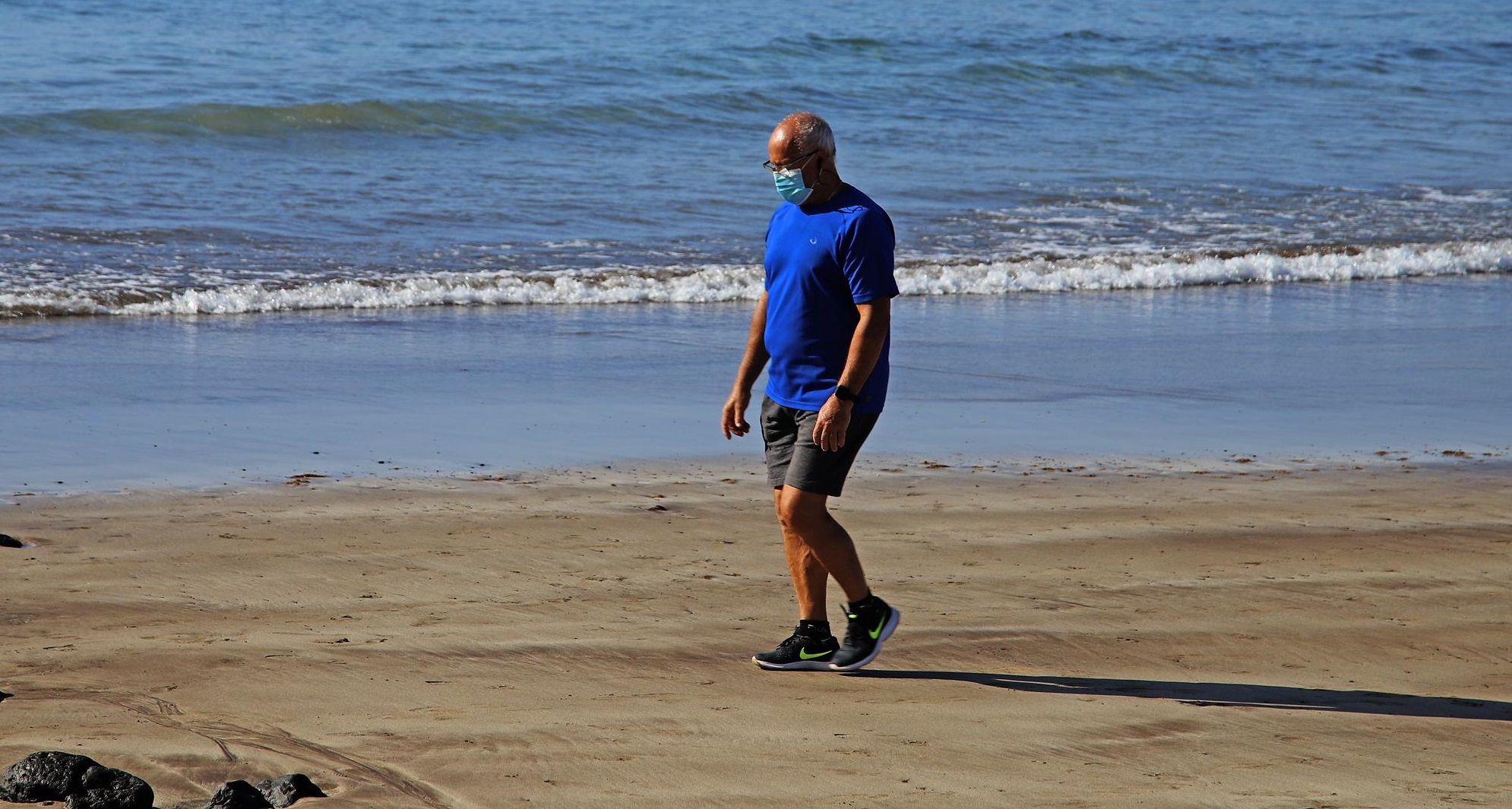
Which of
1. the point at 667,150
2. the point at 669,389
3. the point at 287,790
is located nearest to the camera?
the point at 287,790

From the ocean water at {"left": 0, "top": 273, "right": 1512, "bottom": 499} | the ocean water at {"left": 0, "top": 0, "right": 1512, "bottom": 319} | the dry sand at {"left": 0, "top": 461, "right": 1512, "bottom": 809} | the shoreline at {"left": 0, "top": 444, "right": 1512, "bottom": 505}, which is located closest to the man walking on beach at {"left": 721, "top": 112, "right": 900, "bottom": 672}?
the dry sand at {"left": 0, "top": 461, "right": 1512, "bottom": 809}

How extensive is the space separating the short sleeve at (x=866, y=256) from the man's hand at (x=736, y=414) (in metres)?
0.61

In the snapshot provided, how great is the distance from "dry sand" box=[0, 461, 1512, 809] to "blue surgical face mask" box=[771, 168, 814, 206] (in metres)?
1.35

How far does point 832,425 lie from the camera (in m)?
4.29

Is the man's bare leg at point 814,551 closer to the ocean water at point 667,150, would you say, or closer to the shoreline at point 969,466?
the shoreline at point 969,466

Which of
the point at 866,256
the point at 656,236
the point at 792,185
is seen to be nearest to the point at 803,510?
the point at 866,256

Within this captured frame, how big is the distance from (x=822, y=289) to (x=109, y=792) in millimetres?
2125

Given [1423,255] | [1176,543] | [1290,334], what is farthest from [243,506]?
[1423,255]

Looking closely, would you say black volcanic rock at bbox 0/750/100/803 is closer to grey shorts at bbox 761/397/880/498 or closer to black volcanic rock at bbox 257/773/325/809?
black volcanic rock at bbox 257/773/325/809

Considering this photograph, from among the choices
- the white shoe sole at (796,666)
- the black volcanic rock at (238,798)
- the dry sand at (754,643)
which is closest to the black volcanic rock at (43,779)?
the dry sand at (754,643)

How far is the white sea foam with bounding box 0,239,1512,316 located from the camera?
11664 mm

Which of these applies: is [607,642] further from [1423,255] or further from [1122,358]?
[1423,255]

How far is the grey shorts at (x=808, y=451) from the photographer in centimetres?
442

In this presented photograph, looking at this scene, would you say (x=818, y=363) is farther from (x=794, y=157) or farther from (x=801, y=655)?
(x=801, y=655)
